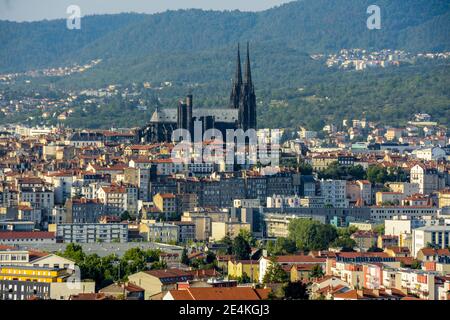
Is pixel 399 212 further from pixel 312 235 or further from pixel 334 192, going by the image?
pixel 312 235

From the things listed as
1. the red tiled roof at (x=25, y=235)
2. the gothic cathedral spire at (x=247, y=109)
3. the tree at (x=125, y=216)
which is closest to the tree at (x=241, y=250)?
the red tiled roof at (x=25, y=235)

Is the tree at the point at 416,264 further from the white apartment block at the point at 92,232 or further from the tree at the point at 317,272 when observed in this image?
the white apartment block at the point at 92,232

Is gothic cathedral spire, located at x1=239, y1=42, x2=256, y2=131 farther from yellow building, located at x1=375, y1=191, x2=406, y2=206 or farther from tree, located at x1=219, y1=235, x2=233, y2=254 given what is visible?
tree, located at x1=219, y1=235, x2=233, y2=254

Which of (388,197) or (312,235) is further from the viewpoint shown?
(388,197)

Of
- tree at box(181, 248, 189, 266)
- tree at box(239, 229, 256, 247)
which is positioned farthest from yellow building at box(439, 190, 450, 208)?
tree at box(181, 248, 189, 266)

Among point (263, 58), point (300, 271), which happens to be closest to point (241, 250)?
point (300, 271)
